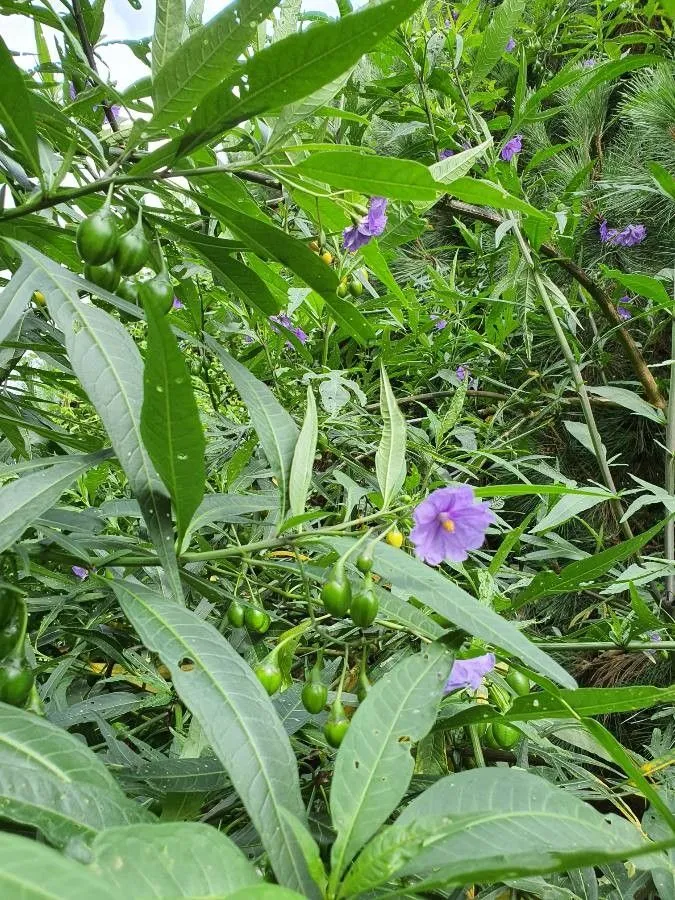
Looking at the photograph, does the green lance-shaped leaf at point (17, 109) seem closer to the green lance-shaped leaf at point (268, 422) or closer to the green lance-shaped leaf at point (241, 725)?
the green lance-shaped leaf at point (268, 422)

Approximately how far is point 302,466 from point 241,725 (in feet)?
0.83

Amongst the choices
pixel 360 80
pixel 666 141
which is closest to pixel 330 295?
pixel 360 80

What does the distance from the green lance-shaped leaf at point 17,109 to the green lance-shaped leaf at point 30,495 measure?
0.23m

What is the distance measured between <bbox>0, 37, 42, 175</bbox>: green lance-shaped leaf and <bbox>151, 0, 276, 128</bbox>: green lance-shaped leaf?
0.09 metres

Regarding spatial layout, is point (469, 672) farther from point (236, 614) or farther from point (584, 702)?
point (236, 614)

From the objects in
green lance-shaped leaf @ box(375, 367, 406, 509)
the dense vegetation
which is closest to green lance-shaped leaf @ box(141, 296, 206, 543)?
the dense vegetation

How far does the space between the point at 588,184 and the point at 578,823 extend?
3.11 metres

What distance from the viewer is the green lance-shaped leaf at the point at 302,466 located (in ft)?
1.90

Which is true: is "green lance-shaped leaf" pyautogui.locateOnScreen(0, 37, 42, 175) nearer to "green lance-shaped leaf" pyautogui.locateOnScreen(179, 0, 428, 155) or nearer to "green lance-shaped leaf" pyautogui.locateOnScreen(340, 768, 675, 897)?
"green lance-shaped leaf" pyautogui.locateOnScreen(179, 0, 428, 155)

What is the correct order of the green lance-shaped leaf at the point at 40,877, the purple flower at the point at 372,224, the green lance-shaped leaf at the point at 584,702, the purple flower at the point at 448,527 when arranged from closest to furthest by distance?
the green lance-shaped leaf at the point at 40,877 < the green lance-shaped leaf at the point at 584,702 < the purple flower at the point at 448,527 < the purple flower at the point at 372,224

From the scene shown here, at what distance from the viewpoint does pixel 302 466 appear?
601 mm

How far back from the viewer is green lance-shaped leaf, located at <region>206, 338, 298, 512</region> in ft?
2.00

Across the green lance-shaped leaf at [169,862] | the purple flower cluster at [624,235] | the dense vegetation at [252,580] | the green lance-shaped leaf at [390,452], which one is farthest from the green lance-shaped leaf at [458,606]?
the purple flower cluster at [624,235]

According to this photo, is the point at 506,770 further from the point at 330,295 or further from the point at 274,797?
the point at 330,295
